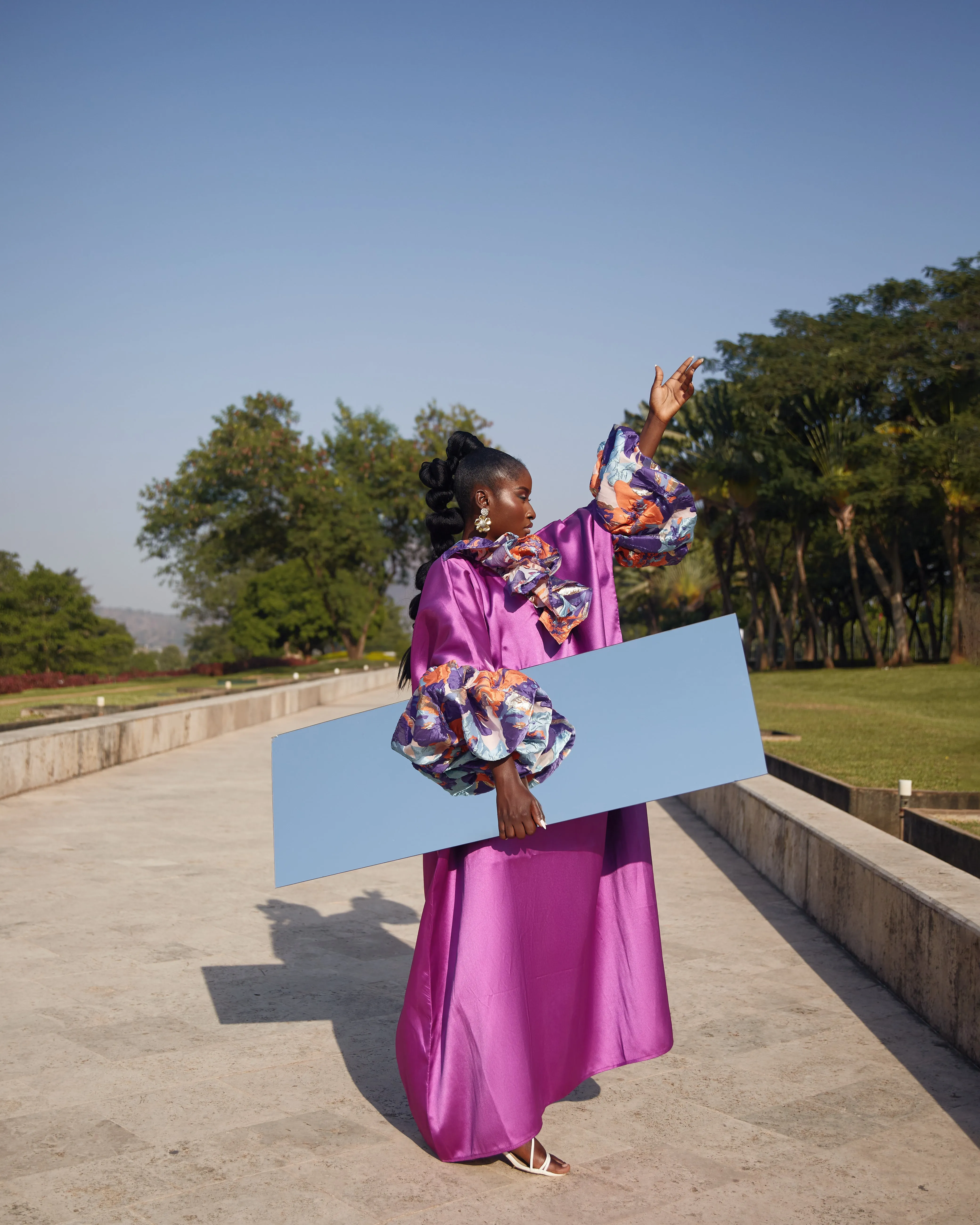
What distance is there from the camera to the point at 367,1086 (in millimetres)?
3277

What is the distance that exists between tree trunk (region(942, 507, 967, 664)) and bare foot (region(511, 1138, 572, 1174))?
92.8 ft

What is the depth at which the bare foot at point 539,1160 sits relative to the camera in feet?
8.86

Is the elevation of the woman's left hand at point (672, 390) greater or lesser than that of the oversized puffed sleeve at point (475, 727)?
greater

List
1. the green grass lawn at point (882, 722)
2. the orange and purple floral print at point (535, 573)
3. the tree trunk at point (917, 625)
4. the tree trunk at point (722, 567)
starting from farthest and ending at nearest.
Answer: the tree trunk at point (917, 625)
the tree trunk at point (722, 567)
the green grass lawn at point (882, 722)
the orange and purple floral print at point (535, 573)

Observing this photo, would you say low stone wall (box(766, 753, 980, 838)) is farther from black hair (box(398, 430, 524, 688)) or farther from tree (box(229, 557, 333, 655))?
tree (box(229, 557, 333, 655))

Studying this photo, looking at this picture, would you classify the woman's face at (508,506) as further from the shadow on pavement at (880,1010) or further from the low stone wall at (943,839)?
the low stone wall at (943,839)

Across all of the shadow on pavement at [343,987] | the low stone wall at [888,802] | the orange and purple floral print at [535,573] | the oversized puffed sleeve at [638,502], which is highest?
the oversized puffed sleeve at [638,502]

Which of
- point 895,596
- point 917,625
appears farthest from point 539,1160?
point 917,625

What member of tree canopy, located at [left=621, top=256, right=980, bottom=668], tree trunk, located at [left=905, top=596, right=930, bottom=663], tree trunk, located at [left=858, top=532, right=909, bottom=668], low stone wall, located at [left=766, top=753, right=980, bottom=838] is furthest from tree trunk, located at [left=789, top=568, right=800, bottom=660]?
low stone wall, located at [left=766, top=753, right=980, bottom=838]

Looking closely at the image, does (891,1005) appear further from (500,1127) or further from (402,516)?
(402,516)

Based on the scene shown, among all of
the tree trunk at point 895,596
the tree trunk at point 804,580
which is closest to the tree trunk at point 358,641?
the tree trunk at point 804,580

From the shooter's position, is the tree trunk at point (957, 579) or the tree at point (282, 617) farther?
the tree at point (282, 617)

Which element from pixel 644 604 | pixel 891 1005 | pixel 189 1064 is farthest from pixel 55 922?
pixel 644 604

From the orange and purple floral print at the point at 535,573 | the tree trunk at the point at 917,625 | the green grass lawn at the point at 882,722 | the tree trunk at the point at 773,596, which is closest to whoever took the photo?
the orange and purple floral print at the point at 535,573
